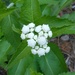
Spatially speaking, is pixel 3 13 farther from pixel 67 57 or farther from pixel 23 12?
pixel 67 57

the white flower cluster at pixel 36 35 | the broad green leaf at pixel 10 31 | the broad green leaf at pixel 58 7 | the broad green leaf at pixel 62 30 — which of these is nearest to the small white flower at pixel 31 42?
the white flower cluster at pixel 36 35

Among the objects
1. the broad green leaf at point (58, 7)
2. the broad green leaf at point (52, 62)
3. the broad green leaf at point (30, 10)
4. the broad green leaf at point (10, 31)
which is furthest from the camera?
the broad green leaf at point (58, 7)

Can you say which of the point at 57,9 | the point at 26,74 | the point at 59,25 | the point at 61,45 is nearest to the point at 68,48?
the point at 61,45

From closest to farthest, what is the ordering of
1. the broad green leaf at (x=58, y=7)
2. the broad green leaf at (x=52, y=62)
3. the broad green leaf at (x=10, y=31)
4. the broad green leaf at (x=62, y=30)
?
1. the broad green leaf at (x=62, y=30)
2. the broad green leaf at (x=10, y=31)
3. the broad green leaf at (x=52, y=62)
4. the broad green leaf at (x=58, y=7)

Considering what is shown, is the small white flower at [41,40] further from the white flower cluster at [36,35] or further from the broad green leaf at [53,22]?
the broad green leaf at [53,22]

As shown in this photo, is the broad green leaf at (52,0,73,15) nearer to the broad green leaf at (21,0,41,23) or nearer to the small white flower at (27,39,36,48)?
the broad green leaf at (21,0,41,23)

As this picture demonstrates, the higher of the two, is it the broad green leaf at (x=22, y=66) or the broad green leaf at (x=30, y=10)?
the broad green leaf at (x=30, y=10)

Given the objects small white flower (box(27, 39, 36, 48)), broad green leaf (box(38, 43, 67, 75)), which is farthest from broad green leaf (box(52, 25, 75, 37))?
broad green leaf (box(38, 43, 67, 75))

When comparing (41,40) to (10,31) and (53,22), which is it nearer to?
(53,22)
